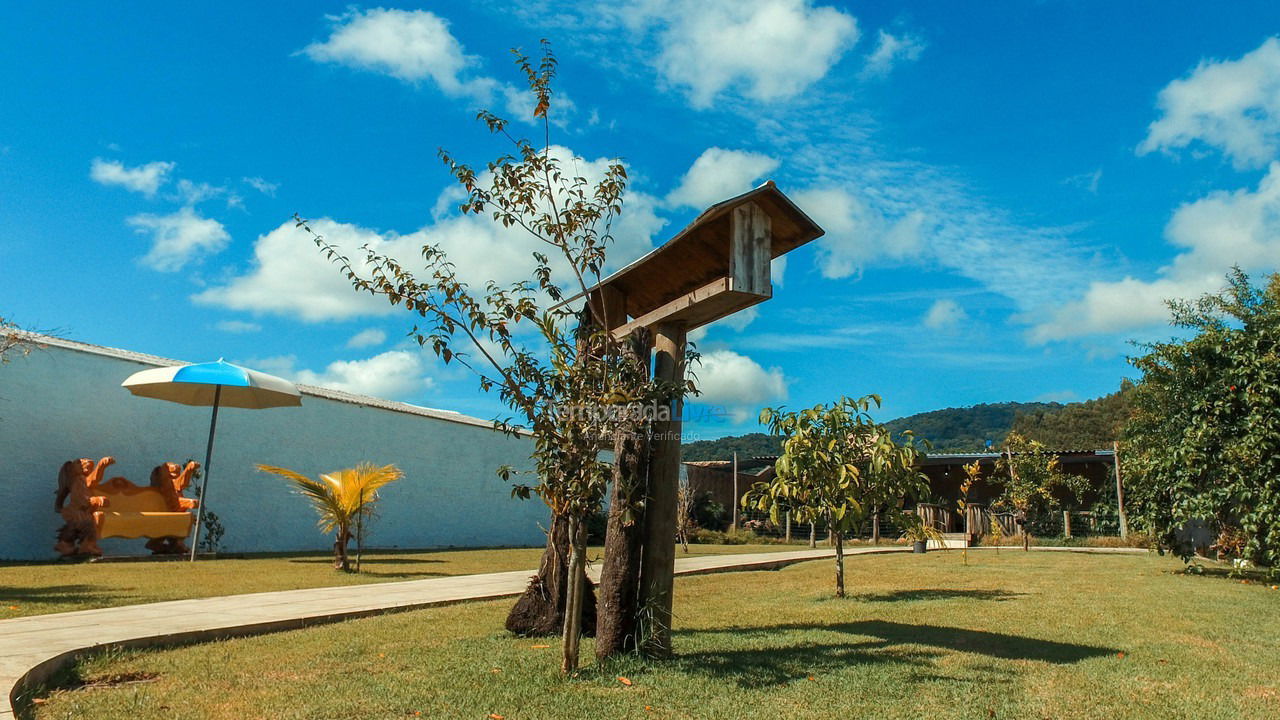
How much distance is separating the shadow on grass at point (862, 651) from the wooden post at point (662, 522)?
0.29 metres

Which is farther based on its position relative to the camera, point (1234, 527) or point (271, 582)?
point (1234, 527)

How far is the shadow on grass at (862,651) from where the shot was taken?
14.6ft

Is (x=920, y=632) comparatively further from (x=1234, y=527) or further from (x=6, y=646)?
(x=1234, y=527)

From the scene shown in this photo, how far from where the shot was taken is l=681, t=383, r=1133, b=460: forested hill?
106 ft

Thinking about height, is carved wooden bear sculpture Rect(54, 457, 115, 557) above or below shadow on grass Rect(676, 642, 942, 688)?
above

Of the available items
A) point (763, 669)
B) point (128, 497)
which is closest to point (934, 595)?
point (763, 669)

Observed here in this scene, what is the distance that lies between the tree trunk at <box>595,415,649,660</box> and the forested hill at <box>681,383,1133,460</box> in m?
20.5

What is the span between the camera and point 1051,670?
4.58 metres

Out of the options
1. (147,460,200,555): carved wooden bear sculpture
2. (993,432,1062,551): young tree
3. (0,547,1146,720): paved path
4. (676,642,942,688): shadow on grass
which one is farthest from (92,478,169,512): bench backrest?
(993,432,1062,551): young tree

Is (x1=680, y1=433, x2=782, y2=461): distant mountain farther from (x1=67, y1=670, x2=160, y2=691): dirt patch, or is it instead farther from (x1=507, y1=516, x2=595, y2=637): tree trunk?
(x1=67, y1=670, x2=160, y2=691): dirt patch

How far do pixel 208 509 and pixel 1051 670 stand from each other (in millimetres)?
13190

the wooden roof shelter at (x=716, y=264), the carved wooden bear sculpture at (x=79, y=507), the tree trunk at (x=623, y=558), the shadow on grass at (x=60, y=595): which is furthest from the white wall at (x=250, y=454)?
the tree trunk at (x=623, y=558)

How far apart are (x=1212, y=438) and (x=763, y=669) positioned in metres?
7.99

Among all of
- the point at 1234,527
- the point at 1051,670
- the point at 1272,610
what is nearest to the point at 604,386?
the point at 1051,670
